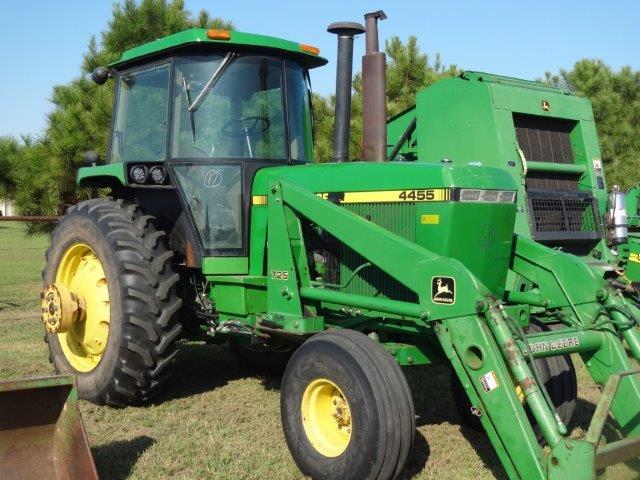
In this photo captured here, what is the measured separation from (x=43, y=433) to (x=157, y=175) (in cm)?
204

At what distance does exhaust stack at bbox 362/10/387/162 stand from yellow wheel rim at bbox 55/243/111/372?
2096mm

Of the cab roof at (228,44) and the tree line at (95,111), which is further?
the tree line at (95,111)

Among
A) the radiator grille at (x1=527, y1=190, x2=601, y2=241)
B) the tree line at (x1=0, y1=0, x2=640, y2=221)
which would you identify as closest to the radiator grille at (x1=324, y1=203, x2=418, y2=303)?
the radiator grille at (x1=527, y1=190, x2=601, y2=241)

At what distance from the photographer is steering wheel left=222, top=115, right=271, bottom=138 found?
17.4ft

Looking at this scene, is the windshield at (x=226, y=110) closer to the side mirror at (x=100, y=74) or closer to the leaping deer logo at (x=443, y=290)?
the side mirror at (x=100, y=74)

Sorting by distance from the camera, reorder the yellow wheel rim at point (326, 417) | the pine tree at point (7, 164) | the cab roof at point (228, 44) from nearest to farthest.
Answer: the yellow wheel rim at point (326, 417), the cab roof at point (228, 44), the pine tree at point (7, 164)

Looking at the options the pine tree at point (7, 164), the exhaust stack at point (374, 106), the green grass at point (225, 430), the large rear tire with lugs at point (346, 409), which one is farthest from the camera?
the pine tree at point (7, 164)

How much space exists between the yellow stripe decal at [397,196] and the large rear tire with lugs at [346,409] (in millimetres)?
902

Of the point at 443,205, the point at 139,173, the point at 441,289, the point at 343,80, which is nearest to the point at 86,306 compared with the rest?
the point at 139,173

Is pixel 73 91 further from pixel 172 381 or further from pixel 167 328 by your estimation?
pixel 167 328

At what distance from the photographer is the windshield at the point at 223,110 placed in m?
5.30

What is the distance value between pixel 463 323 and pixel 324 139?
7.88m

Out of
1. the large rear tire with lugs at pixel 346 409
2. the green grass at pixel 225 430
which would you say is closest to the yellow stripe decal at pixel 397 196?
the large rear tire with lugs at pixel 346 409

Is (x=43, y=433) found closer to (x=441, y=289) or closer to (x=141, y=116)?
(x=441, y=289)
